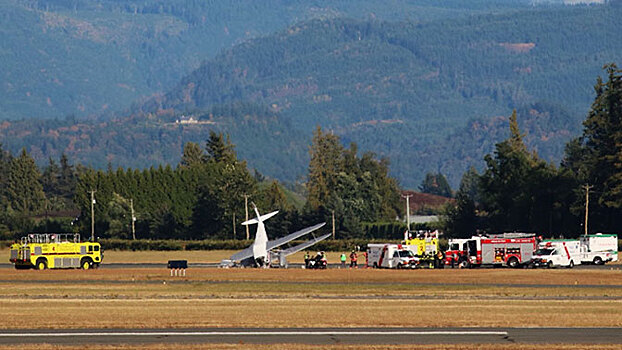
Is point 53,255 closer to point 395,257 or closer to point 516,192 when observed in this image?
point 395,257

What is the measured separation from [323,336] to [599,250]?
221 ft

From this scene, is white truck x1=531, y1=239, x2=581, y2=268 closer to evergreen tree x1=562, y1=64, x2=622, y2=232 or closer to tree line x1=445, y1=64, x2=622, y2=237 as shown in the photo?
tree line x1=445, y1=64, x2=622, y2=237

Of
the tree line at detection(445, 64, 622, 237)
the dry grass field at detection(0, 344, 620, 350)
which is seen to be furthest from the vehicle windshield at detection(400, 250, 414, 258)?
the dry grass field at detection(0, 344, 620, 350)

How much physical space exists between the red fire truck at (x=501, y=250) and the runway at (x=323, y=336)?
51661 mm

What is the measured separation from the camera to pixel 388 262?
10050cm

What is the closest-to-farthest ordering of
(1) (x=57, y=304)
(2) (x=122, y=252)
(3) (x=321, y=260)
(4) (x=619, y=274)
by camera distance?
(1) (x=57, y=304) → (4) (x=619, y=274) → (3) (x=321, y=260) → (2) (x=122, y=252)

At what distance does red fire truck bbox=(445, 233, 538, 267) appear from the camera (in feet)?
324

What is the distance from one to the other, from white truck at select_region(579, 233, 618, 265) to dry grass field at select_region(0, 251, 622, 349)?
14.5m

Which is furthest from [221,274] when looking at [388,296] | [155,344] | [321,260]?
[155,344]

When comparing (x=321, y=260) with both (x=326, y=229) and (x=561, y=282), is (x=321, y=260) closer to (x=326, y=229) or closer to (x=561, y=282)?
(x=561, y=282)

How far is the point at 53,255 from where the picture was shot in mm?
100688

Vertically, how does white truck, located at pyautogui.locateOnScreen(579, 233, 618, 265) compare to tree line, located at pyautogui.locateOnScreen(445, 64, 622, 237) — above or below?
below

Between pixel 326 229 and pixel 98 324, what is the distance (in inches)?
5344

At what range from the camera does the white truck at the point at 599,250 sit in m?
107
